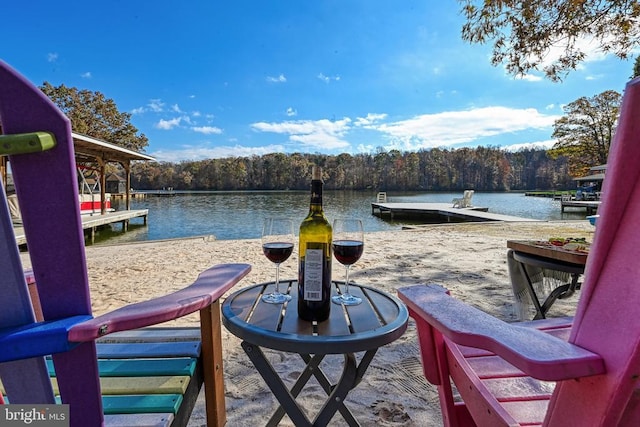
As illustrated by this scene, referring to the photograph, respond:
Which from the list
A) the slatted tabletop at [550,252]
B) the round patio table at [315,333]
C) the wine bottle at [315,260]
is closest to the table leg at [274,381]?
the round patio table at [315,333]

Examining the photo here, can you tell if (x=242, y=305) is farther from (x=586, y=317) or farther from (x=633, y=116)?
(x=633, y=116)

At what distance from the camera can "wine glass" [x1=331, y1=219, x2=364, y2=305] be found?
1050 millimetres

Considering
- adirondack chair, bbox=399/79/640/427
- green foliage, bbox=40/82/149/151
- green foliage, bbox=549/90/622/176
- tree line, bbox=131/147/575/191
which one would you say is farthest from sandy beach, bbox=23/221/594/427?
tree line, bbox=131/147/575/191

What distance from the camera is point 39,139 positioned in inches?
23.7

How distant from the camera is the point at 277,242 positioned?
1.12 metres

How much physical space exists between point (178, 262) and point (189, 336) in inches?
153

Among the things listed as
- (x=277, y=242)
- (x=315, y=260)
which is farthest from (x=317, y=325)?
(x=277, y=242)

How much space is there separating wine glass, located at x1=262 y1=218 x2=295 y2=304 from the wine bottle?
13 centimetres

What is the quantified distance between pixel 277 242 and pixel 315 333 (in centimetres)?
34

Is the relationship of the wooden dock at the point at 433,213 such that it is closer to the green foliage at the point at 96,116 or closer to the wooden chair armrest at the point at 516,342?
the wooden chair armrest at the point at 516,342

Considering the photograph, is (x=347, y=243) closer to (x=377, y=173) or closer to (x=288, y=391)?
(x=288, y=391)

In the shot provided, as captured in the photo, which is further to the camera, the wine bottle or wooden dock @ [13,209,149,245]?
wooden dock @ [13,209,149,245]

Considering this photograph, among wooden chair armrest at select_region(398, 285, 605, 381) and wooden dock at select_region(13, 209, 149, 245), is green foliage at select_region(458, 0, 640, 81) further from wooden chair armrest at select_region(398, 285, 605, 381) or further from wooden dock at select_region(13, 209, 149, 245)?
wooden dock at select_region(13, 209, 149, 245)

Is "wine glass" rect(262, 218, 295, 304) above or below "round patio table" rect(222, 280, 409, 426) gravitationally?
above
